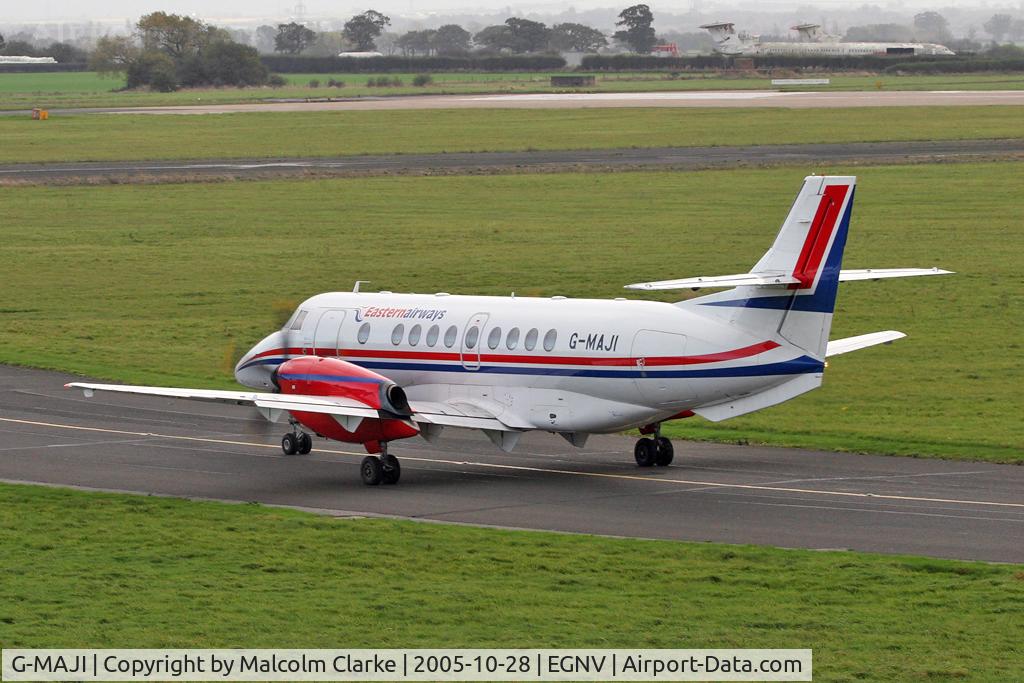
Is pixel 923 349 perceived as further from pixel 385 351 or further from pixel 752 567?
pixel 752 567

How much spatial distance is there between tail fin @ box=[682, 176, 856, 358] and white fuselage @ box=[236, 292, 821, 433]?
303 mm

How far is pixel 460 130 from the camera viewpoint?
399ft

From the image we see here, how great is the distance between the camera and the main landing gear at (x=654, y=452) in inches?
1224

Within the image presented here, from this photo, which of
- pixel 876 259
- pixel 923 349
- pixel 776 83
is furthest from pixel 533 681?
pixel 776 83

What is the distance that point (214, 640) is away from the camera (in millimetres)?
18500

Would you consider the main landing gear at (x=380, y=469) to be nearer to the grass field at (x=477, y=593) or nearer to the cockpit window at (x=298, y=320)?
the grass field at (x=477, y=593)

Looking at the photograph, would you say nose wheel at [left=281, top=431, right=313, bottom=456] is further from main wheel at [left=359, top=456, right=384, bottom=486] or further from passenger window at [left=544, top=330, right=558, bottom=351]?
passenger window at [left=544, top=330, right=558, bottom=351]

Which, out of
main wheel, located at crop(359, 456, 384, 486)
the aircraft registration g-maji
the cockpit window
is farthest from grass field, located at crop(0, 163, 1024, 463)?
main wheel, located at crop(359, 456, 384, 486)

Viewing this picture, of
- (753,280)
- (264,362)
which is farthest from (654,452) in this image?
(264,362)

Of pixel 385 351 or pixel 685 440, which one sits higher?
pixel 385 351

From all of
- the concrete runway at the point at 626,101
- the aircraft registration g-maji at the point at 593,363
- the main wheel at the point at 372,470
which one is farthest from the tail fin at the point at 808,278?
the concrete runway at the point at 626,101

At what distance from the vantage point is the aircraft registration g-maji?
28500 mm

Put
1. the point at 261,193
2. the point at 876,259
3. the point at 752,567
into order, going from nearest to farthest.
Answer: the point at 752,567 → the point at 876,259 → the point at 261,193

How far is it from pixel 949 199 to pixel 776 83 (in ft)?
389
